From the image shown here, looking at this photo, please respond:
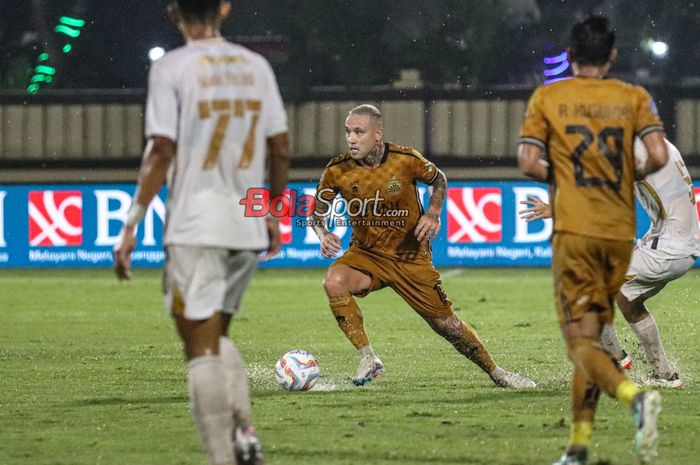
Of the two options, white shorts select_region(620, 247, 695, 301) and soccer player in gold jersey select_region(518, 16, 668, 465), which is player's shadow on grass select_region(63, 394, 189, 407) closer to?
white shorts select_region(620, 247, 695, 301)

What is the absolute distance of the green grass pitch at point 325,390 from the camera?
6.74m

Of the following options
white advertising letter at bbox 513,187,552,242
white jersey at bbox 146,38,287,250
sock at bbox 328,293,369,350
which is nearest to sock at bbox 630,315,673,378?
sock at bbox 328,293,369,350

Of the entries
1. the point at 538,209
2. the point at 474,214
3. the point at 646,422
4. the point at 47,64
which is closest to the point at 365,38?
the point at 47,64

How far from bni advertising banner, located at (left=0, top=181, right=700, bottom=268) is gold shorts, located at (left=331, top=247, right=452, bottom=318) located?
1165 centimetres

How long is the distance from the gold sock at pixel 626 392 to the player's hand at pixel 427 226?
357 cm

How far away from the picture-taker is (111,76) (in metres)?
28.7

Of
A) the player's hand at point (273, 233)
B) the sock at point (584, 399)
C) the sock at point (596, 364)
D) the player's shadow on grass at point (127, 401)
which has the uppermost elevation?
the player's hand at point (273, 233)

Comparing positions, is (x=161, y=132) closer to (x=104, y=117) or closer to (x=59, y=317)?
(x=59, y=317)

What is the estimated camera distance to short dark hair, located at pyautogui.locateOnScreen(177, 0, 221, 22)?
562 centimetres

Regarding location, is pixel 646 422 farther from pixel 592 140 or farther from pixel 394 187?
pixel 394 187

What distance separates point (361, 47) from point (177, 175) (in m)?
22.6

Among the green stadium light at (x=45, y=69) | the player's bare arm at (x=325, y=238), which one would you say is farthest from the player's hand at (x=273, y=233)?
the green stadium light at (x=45, y=69)

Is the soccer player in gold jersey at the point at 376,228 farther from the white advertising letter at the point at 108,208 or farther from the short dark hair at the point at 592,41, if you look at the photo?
the white advertising letter at the point at 108,208

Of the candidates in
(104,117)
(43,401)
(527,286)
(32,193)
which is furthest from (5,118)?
(43,401)
